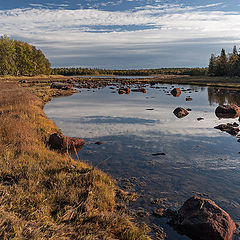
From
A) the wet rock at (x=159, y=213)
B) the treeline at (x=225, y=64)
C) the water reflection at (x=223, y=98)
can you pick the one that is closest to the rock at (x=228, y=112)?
the water reflection at (x=223, y=98)

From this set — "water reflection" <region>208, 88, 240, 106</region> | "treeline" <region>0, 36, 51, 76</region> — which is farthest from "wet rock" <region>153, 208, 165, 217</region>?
"treeline" <region>0, 36, 51, 76</region>

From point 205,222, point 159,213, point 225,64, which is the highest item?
point 225,64

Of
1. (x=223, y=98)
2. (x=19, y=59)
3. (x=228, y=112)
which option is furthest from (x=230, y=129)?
(x=19, y=59)

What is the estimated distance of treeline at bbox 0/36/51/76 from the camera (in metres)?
83.2

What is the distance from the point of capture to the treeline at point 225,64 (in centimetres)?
8600

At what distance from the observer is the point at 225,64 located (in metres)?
91.1

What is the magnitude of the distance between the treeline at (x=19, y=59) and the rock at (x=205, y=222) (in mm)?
91243

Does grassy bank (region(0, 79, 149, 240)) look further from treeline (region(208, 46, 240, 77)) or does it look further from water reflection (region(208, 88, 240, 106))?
treeline (region(208, 46, 240, 77))

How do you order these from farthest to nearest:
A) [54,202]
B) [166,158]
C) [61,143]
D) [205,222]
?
[61,143] → [166,158] → [54,202] → [205,222]

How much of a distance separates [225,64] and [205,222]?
9881 cm

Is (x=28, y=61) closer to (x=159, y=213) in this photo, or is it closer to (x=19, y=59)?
(x=19, y=59)

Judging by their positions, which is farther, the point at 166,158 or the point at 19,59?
the point at 19,59

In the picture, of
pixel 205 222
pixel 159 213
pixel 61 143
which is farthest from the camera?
pixel 61 143

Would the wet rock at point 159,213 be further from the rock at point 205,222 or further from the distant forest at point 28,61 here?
the distant forest at point 28,61
